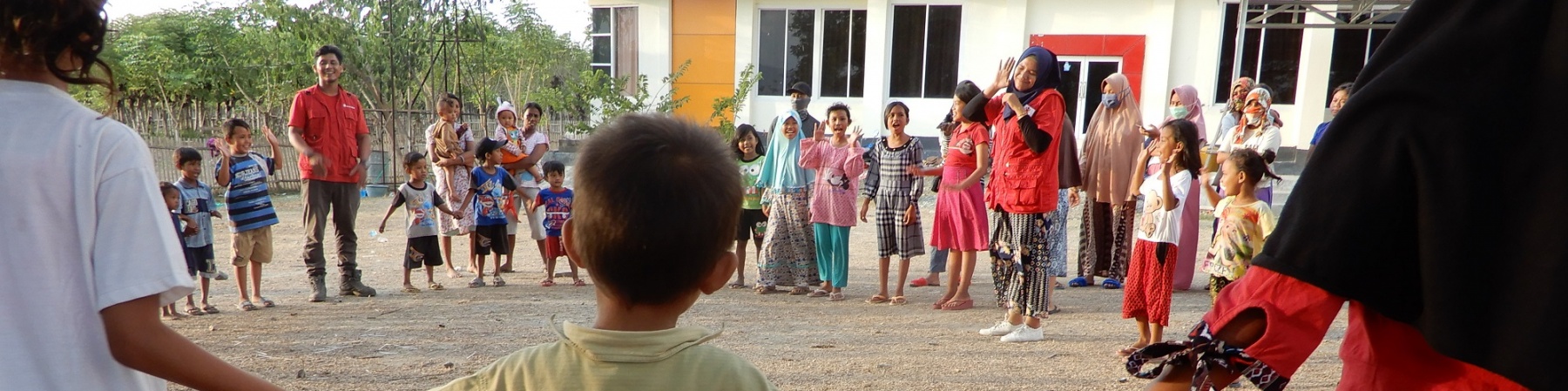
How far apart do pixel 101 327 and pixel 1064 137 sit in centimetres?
646

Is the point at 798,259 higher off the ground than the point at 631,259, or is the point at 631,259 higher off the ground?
the point at 631,259

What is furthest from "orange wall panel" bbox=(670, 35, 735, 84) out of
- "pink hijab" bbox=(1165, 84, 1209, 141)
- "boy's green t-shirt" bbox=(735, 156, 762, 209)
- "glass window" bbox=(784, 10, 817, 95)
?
"pink hijab" bbox=(1165, 84, 1209, 141)

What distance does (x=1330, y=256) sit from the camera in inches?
52.4

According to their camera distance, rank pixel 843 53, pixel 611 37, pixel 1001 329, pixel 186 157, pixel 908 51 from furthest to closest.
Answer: pixel 611 37 → pixel 843 53 → pixel 908 51 → pixel 186 157 → pixel 1001 329

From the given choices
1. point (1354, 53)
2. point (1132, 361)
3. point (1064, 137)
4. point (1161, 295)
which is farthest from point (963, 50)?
point (1132, 361)

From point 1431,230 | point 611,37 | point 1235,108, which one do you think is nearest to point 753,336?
point 1431,230

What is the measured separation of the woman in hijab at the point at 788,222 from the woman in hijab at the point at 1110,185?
2.18 m

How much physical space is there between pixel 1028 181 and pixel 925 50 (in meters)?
12.5

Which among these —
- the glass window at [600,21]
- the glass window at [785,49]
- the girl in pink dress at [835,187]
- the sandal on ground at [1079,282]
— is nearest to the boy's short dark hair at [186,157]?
the girl in pink dress at [835,187]

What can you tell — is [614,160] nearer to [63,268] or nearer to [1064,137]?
[63,268]

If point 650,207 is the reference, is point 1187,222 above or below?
below

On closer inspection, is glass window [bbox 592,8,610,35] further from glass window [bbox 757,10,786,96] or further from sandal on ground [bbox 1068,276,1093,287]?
sandal on ground [bbox 1068,276,1093,287]

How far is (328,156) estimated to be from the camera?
6.71 m

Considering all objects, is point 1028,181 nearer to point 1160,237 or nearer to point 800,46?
point 1160,237
